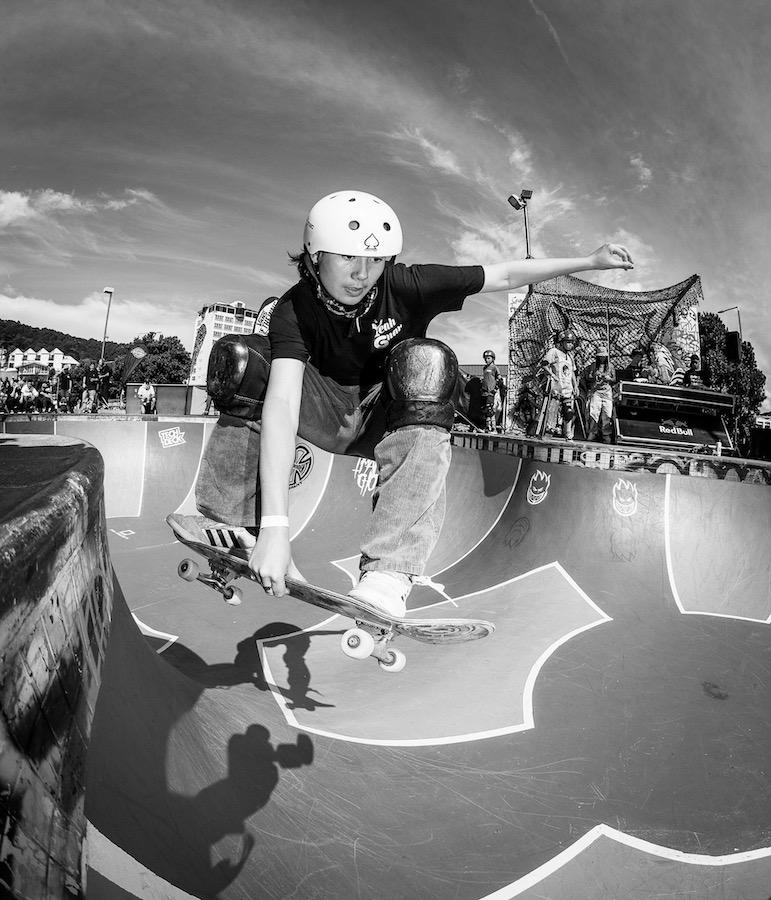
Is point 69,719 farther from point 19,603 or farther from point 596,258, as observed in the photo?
point 596,258

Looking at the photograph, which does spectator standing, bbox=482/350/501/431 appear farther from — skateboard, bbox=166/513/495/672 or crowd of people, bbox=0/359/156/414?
skateboard, bbox=166/513/495/672

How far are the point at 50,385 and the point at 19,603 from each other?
112 ft

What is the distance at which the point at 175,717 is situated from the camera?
1.91 metres

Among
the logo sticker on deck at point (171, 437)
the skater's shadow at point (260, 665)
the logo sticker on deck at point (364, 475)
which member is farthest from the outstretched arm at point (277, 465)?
the logo sticker on deck at point (171, 437)

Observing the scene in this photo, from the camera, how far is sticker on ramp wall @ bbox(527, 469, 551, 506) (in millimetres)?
5363

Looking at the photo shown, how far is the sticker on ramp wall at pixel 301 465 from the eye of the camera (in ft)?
24.9

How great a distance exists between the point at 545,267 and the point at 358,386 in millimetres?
1101

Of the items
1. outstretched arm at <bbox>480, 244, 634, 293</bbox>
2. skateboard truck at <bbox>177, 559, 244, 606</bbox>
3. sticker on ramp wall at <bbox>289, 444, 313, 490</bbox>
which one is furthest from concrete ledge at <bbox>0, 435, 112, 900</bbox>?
sticker on ramp wall at <bbox>289, 444, 313, 490</bbox>

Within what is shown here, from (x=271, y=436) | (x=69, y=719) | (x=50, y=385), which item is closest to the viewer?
(x=69, y=719)

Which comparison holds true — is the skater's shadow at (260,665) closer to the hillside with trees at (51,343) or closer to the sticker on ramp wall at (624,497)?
the sticker on ramp wall at (624,497)

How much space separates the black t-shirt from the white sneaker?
3.18 feet

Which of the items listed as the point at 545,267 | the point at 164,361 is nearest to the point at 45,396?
the point at 545,267

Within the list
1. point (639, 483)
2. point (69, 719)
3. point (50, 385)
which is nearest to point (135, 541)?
point (639, 483)

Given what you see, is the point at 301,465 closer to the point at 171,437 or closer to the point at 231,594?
the point at 171,437
